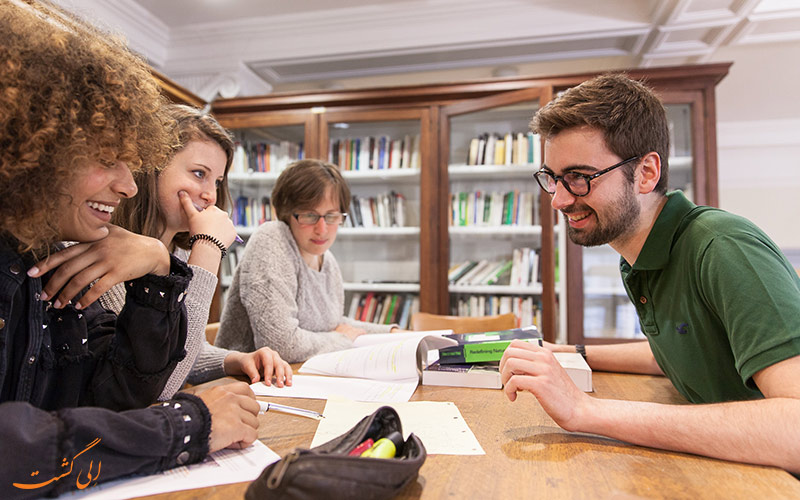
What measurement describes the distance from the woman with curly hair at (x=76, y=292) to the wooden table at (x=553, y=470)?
103 mm

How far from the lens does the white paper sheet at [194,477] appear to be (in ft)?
1.97

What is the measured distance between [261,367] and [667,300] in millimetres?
967

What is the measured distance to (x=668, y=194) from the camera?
4.02ft

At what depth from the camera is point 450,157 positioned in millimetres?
3500

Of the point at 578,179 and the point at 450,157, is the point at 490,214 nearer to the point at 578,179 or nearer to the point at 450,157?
the point at 450,157

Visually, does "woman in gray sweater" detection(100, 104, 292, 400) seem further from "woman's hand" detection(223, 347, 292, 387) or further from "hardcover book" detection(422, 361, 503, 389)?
"hardcover book" detection(422, 361, 503, 389)

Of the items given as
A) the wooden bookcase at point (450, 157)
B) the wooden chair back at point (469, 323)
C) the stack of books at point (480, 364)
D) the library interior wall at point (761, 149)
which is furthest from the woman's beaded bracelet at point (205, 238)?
the library interior wall at point (761, 149)

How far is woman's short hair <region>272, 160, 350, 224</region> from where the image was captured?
200 centimetres

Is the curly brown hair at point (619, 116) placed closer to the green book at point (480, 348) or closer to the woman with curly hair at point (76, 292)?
the green book at point (480, 348)

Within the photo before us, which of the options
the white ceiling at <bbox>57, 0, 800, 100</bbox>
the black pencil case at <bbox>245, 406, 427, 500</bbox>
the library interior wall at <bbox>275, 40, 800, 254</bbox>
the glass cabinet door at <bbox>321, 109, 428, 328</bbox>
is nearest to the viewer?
the black pencil case at <bbox>245, 406, 427, 500</bbox>

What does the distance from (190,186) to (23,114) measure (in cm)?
72

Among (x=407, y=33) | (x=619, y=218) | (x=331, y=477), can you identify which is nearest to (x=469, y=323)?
(x=619, y=218)

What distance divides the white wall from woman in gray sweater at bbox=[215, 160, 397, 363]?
3266 mm

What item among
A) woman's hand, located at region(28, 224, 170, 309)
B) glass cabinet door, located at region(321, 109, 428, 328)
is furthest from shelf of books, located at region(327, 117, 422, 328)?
woman's hand, located at region(28, 224, 170, 309)
